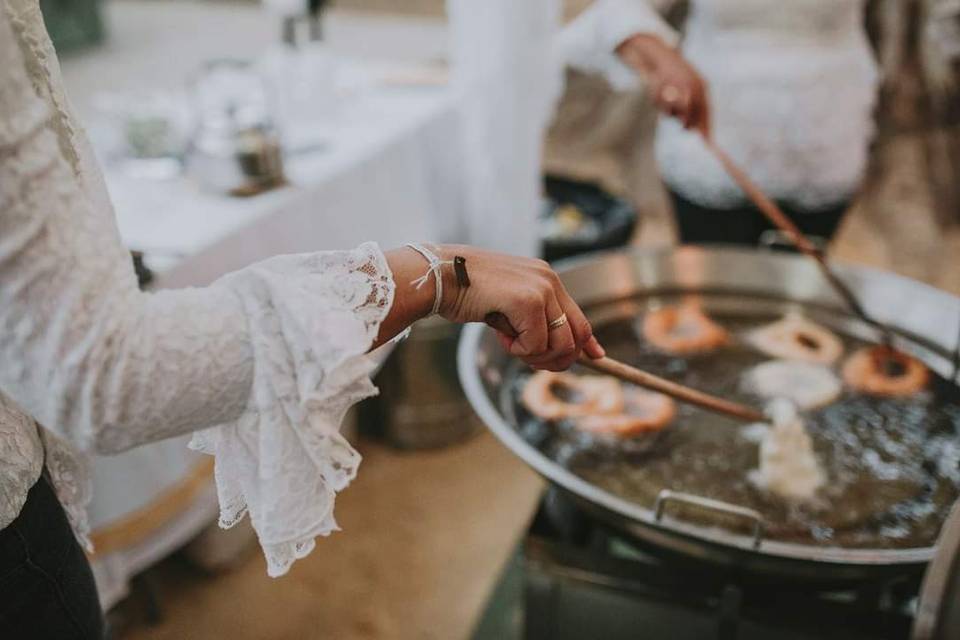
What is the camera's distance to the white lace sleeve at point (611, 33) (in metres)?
2.06

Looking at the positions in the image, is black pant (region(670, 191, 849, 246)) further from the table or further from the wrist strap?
the wrist strap

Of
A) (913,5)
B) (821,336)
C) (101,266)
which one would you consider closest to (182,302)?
(101,266)

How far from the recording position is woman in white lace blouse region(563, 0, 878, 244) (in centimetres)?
218

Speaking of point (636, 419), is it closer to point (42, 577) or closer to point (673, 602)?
point (673, 602)

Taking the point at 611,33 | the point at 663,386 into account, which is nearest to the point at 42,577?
the point at 663,386

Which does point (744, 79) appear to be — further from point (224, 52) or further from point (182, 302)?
point (224, 52)

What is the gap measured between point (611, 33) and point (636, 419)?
1.01 metres

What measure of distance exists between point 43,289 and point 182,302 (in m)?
0.12

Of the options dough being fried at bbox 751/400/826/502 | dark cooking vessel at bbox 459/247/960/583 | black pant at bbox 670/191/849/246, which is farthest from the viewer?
black pant at bbox 670/191/849/246

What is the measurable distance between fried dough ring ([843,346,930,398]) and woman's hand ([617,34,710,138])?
0.62 meters

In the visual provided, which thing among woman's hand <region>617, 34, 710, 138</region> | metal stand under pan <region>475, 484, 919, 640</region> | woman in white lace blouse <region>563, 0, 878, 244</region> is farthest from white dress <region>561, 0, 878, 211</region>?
metal stand under pan <region>475, 484, 919, 640</region>

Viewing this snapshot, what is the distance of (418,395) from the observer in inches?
116

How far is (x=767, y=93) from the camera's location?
2.25 m

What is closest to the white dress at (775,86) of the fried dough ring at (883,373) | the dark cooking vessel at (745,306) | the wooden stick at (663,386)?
the dark cooking vessel at (745,306)
